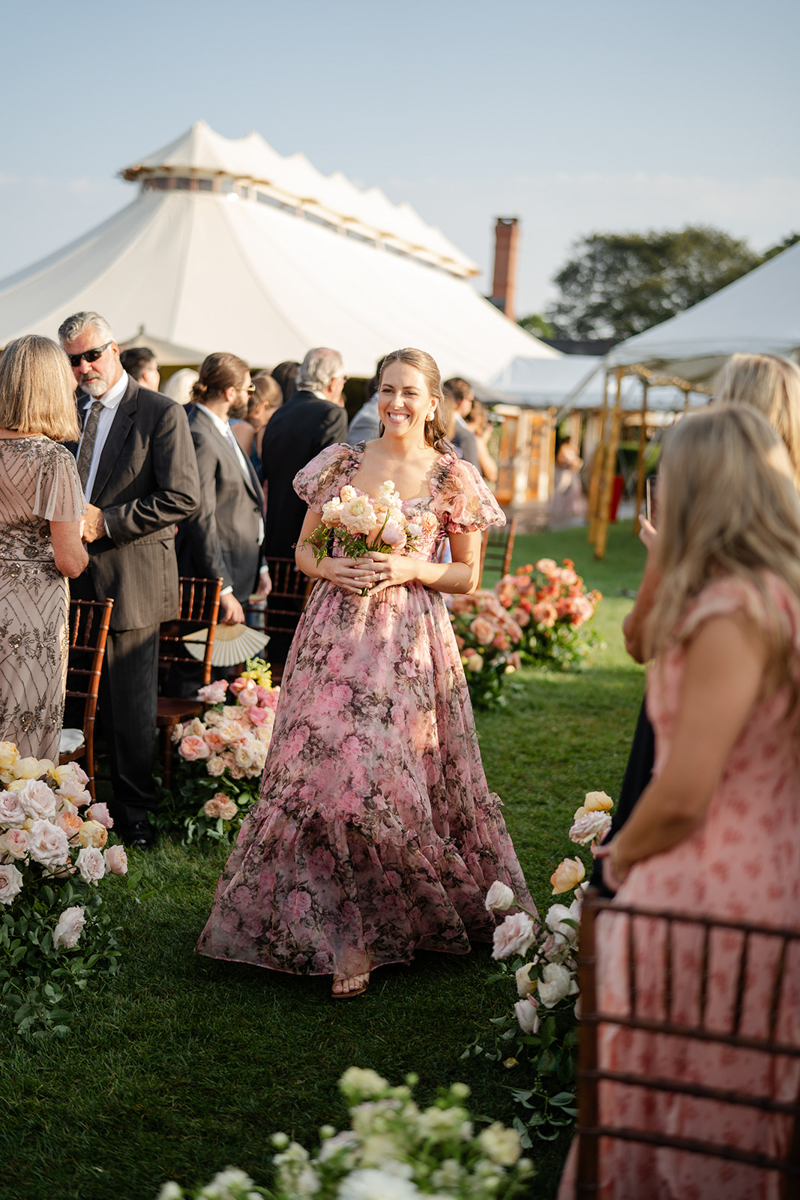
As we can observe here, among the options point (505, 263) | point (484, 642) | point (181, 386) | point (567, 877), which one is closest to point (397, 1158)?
point (567, 877)

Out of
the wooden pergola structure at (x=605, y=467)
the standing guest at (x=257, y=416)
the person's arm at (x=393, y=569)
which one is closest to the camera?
the person's arm at (x=393, y=569)

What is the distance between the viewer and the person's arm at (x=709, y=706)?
166cm

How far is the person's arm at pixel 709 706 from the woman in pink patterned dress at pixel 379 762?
6.41ft

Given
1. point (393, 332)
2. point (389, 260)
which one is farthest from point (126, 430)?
point (389, 260)

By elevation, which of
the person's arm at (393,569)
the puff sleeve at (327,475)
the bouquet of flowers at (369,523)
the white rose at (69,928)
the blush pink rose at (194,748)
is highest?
the puff sleeve at (327,475)

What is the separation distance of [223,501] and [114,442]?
1.28 metres

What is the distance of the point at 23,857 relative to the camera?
3436mm

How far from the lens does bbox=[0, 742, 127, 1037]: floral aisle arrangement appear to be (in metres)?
3.41

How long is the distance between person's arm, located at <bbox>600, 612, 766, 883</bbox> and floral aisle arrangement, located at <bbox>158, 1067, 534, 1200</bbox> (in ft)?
1.86

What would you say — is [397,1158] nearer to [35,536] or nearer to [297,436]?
[35,536]

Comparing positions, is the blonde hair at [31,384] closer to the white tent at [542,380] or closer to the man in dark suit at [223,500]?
the man in dark suit at [223,500]

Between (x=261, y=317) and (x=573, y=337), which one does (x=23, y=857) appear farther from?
(x=573, y=337)

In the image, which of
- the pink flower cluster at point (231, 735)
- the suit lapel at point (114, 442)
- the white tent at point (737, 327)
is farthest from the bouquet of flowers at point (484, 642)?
the white tent at point (737, 327)

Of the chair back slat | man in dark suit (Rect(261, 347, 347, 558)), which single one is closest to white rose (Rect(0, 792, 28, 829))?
the chair back slat
